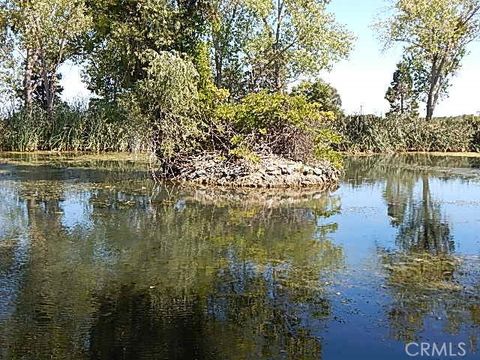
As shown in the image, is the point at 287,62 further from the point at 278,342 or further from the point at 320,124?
the point at 278,342

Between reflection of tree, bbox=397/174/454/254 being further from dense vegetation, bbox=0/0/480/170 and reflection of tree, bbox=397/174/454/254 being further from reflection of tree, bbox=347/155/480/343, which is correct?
dense vegetation, bbox=0/0/480/170

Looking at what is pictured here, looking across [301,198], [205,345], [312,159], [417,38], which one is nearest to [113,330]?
[205,345]

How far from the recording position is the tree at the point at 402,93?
4228cm

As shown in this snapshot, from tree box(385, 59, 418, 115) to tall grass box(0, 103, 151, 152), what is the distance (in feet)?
77.4

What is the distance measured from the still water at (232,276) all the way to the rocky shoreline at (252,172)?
1863 mm

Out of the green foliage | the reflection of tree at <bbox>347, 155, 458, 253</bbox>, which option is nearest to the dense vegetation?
the green foliage

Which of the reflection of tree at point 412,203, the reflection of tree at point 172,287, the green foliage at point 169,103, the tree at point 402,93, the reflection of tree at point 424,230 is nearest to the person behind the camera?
the reflection of tree at point 172,287

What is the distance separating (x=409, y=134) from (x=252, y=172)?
18350 millimetres

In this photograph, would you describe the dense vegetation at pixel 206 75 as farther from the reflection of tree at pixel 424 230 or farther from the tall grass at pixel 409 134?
the reflection of tree at pixel 424 230

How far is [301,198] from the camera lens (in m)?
12.4

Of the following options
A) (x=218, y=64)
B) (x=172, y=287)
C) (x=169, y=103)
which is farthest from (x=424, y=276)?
(x=218, y=64)

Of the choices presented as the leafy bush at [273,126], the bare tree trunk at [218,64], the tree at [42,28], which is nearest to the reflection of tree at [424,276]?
the leafy bush at [273,126]

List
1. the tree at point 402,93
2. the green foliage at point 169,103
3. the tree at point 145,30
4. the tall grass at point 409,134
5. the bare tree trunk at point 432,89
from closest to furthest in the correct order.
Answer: the green foliage at point 169,103 → the tree at point 145,30 → the tall grass at point 409,134 → the bare tree trunk at point 432,89 → the tree at point 402,93

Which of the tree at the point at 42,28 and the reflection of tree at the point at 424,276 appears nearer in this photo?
the reflection of tree at the point at 424,276
